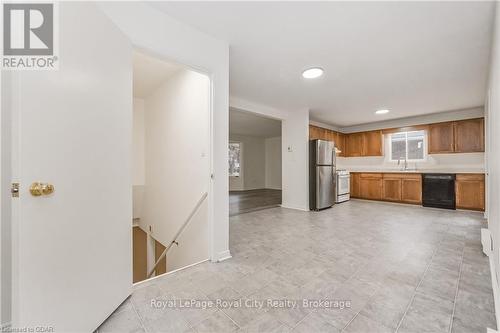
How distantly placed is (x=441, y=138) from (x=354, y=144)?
2.09m

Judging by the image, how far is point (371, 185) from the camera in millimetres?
5949

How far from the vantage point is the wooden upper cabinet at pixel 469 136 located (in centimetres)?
453

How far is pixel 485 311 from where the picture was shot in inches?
53.4

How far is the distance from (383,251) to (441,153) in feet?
14.8

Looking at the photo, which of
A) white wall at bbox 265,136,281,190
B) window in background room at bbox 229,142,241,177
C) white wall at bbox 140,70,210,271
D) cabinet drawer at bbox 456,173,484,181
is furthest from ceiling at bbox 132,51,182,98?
white wall at bbox 265,136,281,190

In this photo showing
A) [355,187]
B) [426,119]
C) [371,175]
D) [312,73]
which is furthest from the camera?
[355,187]

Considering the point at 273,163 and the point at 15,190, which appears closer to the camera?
the point at 15,190

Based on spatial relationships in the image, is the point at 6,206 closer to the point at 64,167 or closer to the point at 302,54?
the point at 64,167

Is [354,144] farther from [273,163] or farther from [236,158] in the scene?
[236,158]

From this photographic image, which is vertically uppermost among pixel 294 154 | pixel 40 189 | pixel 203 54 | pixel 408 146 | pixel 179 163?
pixel 203 54

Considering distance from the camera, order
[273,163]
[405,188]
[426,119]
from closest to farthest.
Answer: [426,119] < [405,188] < [273,163]

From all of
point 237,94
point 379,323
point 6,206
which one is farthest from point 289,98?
point 6,206

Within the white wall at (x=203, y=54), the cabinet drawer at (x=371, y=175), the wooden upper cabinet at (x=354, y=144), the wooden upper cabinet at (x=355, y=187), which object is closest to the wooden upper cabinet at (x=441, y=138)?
the cabinet drawer at (x=371, y=175)

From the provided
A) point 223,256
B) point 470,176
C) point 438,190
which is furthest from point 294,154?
point 470,176
